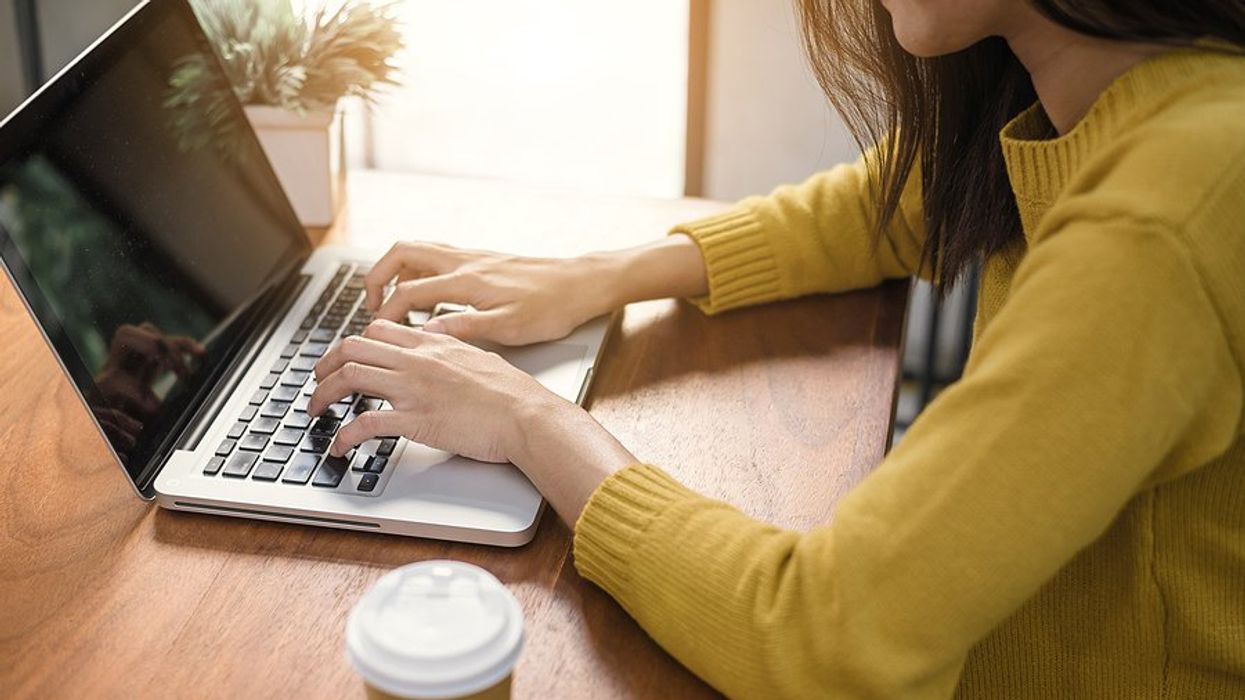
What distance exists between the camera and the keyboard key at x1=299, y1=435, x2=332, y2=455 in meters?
0.88

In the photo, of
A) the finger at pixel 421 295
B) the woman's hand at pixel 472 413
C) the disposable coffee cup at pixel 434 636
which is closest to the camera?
the disposable coffee cup at pixel 434 636

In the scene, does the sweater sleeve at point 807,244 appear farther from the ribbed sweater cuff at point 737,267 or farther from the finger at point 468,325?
the finger at point 468,325

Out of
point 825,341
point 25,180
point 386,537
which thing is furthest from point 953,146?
point 25,180

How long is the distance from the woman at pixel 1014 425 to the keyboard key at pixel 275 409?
3 centimetres

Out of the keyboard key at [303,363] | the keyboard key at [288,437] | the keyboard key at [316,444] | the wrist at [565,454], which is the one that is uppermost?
the wrist at [565,454]

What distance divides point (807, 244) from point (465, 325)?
320 millimetres

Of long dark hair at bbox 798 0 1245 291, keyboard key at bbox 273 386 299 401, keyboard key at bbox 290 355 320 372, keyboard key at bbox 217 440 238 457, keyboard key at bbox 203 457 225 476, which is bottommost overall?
keyboard key at bbox 290 355 320 372

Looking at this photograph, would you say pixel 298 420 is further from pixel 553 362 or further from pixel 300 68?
pixel 300 68

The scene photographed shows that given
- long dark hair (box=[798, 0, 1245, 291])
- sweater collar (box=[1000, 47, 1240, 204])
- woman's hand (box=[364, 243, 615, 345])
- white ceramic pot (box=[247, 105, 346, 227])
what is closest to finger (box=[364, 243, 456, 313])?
woman's hand (box=[364, 243, 615, 345])

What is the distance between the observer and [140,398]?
89cm

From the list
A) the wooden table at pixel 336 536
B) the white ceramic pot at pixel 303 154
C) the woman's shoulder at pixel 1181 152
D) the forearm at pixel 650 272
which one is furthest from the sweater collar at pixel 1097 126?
the white ceramic pot at pixel 303 154

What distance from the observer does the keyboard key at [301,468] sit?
0.85 m

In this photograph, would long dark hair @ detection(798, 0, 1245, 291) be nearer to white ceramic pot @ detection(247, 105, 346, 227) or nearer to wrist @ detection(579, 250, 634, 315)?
wrist @ detection(579, 250, 634, 315)

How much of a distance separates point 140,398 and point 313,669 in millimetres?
271
